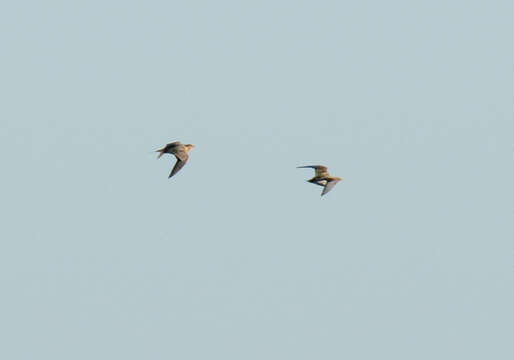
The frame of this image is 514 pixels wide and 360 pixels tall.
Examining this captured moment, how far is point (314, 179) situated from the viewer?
11381 centimetres

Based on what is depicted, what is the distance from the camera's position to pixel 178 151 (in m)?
107

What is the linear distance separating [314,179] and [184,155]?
36.7ft

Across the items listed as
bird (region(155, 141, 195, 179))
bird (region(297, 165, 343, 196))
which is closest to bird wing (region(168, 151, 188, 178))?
bird (region(155, 141, 195, 179))

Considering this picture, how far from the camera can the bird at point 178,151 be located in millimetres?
106625

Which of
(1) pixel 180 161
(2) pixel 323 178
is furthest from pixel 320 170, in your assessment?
(1) pixel 180 161

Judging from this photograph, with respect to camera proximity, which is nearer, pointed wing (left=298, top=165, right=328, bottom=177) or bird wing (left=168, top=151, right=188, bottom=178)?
bird wing (left=168, top=151, right=188, bottom=178)

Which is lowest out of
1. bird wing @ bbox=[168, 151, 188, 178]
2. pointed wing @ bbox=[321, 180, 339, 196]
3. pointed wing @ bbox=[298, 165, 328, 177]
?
bird wing @ bbox=[168, 151, 188, 178]

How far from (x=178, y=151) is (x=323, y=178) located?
40.3 feet

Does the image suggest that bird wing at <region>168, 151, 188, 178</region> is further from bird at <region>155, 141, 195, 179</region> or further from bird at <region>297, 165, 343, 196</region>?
bird at <region>297, 165, 343, 196</region>

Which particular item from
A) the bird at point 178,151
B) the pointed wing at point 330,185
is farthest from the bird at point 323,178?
the bird at point 178,151

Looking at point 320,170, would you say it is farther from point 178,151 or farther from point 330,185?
point 178,151

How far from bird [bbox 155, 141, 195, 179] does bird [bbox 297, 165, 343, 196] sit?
9.85 meters

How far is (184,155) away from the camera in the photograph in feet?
353

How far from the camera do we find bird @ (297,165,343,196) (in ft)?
371
